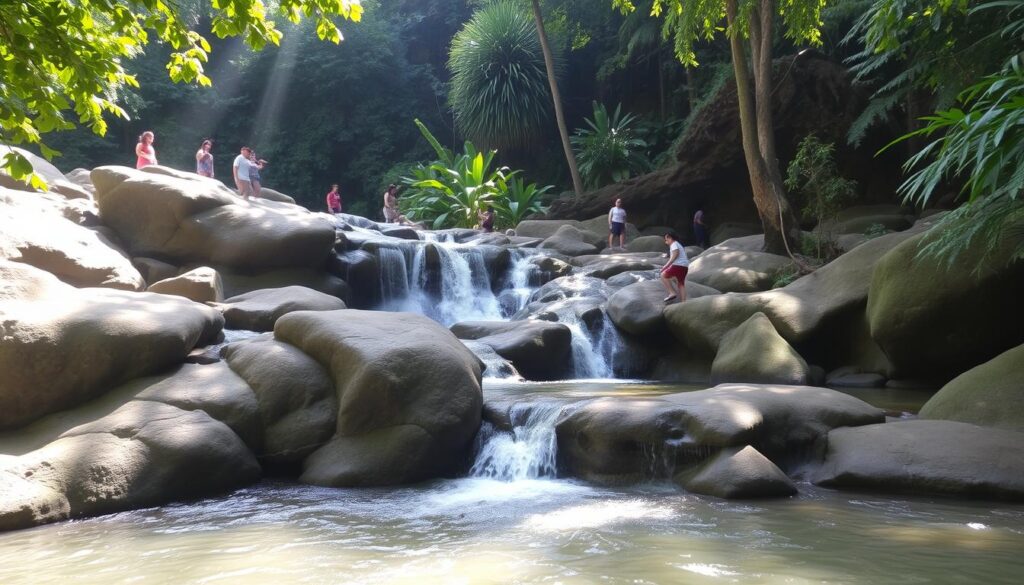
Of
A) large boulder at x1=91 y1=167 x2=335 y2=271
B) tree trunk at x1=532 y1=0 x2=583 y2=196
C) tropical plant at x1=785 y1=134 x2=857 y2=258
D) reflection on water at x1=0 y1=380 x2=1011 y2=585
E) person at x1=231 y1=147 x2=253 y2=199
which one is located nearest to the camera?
reflection on water at x1=0 y1=380 x2=1011 y2=585

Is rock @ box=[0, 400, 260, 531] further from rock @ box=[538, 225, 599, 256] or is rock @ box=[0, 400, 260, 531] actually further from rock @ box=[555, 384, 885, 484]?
rock @ box=[538, 225, 599, 256]

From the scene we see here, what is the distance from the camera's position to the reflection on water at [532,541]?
4.28 meters

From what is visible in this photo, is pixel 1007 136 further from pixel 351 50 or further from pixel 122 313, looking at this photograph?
pixel 351 50

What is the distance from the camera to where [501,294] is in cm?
1595

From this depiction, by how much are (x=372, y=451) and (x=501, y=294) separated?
30.2ft

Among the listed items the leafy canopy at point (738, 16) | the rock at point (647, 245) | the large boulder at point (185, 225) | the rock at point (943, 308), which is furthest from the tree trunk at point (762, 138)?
the large boulder at point (185, 225)

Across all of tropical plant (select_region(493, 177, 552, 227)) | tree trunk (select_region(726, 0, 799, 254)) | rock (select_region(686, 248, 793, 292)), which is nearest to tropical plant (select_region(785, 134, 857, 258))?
tree trunk (select_region(726, 0, 799, 254))

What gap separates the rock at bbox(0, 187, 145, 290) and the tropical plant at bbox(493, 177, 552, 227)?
Answer: 530 inches

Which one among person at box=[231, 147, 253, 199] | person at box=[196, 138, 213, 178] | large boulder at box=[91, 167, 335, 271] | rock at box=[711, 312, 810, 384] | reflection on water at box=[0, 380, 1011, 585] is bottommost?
reflection on water at box=[0, 380, 1011, 585]

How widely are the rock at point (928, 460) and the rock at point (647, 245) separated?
41.6 ft

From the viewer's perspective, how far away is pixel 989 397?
686cm

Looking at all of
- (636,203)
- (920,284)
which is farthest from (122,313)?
(636,203)

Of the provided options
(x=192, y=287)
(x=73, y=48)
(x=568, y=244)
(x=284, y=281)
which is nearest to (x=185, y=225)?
(x=284, y=281)

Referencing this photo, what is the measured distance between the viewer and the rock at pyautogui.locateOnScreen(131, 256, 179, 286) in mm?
12820
